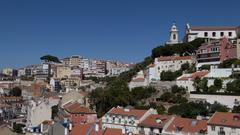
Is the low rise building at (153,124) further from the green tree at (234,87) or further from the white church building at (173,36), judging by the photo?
the white church building at (173,36)

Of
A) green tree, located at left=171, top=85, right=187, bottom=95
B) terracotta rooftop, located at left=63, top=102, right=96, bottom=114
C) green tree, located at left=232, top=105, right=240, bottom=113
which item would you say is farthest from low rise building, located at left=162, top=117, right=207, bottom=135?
green tree, located at left=171, top=85, right=187, bottom=95

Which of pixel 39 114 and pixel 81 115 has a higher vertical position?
pixel 81 115

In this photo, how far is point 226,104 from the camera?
52312mm

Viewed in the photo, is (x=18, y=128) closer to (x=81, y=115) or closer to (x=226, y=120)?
(x=81, y=115)

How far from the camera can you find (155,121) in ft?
146

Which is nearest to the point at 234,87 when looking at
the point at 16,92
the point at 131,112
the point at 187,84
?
the point at 187,84

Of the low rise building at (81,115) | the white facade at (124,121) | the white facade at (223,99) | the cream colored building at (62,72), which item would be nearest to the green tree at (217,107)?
the white facade at (223,99)

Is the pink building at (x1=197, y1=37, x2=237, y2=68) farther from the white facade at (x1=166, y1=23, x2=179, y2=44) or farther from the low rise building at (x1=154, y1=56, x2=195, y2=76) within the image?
the white facade at (x1=166, y1=23, x2=179, y2=44)

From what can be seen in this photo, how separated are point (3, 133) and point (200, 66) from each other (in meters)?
33.2

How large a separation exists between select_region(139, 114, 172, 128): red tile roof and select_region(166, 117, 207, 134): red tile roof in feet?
3.39

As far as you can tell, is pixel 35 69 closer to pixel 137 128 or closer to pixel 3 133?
pixel 3 133

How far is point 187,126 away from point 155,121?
4.62 meters

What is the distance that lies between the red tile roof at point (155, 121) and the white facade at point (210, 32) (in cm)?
4383

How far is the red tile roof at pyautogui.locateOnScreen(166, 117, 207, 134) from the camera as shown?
39725mm
